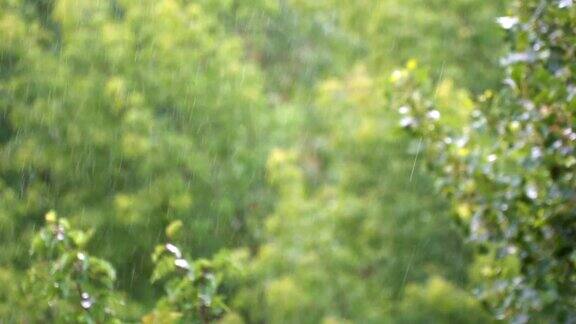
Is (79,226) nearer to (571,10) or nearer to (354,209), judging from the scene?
(354,209)

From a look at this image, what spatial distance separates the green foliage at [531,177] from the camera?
4.42 metres

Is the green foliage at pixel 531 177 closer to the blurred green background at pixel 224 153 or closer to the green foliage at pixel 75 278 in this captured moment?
the green foliage at pixel 75 278

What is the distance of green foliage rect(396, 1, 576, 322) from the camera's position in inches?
174

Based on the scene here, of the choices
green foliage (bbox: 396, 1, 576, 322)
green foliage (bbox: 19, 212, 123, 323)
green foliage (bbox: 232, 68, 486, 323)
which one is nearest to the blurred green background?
green foliage (bbox: 232, 68, 486, 323)

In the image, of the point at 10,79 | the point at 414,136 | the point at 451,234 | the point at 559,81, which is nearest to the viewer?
the point at 559,81

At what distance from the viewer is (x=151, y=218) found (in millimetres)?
11867

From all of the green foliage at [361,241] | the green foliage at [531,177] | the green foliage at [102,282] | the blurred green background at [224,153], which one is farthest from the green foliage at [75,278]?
the blurred green background at [224,153]

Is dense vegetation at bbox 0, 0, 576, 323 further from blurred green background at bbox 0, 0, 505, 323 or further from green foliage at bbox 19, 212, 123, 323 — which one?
green foliage at bbox 19, 212, 123, 323

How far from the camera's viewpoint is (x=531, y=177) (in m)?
4.66

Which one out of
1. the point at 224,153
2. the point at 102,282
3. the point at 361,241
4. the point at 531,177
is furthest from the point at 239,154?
the point at 102,282

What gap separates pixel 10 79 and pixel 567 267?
966 cm

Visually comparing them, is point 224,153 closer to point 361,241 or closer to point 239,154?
point 239,154

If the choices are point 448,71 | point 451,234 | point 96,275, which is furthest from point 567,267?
point 448,71

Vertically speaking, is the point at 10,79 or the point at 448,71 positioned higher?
the point at 448,71
